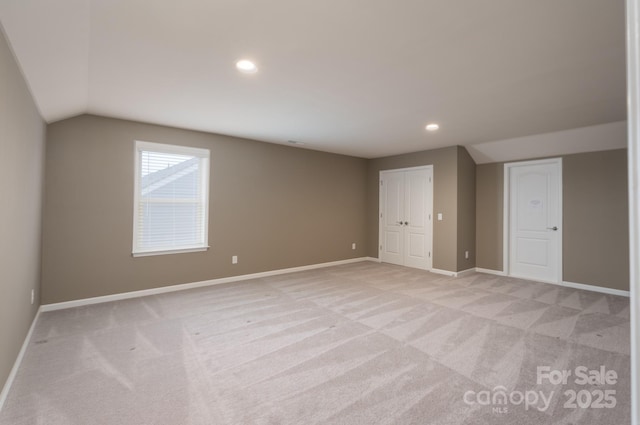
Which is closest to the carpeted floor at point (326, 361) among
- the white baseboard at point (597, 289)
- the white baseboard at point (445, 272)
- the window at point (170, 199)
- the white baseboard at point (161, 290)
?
the white baseboard at point (161, 290)

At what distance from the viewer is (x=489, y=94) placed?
3104mm

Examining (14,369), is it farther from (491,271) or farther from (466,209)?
(491,271)

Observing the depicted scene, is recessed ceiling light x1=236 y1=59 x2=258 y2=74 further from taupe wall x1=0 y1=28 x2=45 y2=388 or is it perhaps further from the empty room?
taupe wall x1=0 y1=28 x2=45 y2=388

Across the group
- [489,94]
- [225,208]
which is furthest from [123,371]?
[489,94]

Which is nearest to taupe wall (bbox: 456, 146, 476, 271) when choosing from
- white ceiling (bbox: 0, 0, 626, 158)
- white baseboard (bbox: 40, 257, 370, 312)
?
white ceiling (bbox: 0, 0, 626, 158)

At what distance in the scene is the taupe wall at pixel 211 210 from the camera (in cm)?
366

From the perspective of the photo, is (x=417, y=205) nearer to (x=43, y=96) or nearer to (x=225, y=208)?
(x=225, y=208)

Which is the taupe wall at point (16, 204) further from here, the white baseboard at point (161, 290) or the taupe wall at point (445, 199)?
the taupe wall at point (445, 199)

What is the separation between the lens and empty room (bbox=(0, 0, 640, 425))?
6.43 ft

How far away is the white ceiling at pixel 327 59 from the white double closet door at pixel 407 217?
2196 millimetres

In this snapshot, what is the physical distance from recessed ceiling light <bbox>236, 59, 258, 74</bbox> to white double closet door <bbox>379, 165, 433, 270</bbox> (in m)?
4.25

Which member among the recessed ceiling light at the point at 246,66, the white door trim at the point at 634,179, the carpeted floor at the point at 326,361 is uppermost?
the recessed ceiling light at the point at 246,66

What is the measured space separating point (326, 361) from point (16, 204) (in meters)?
2.74

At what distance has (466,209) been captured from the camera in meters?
5.68
